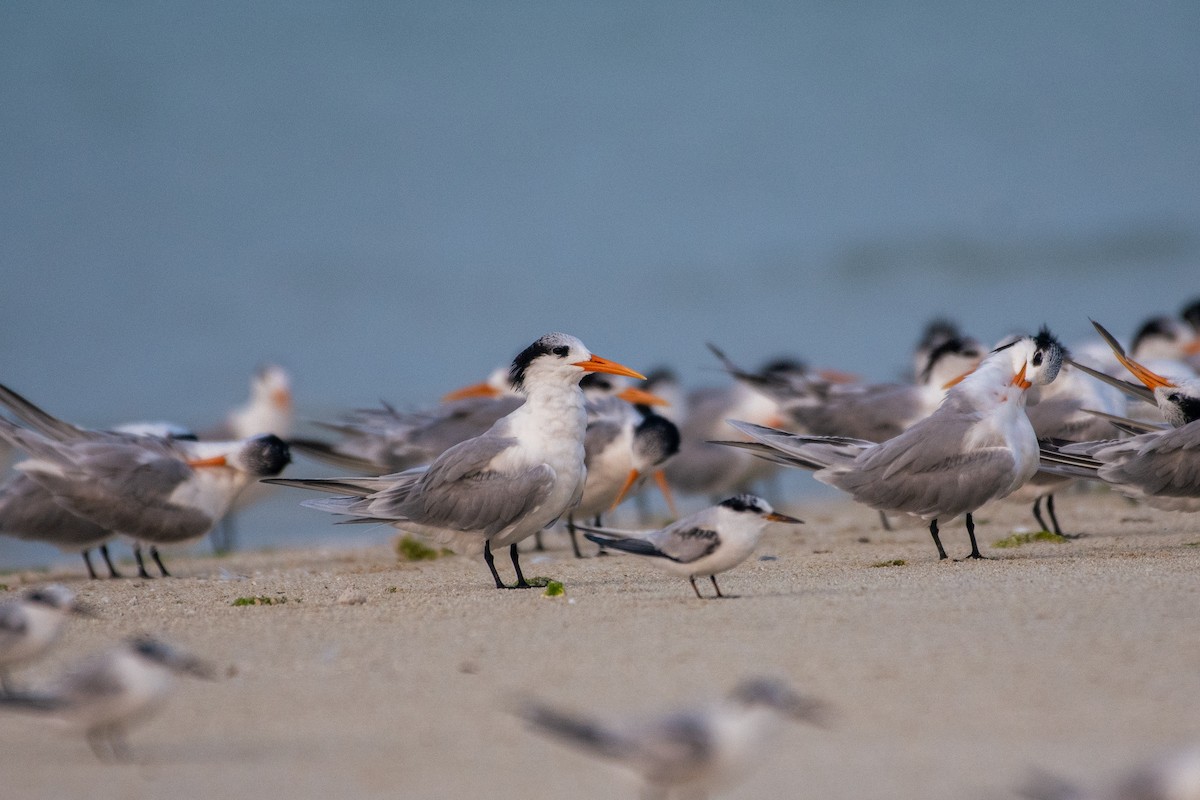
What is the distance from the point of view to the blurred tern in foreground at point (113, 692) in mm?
3611

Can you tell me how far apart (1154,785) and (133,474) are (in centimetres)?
676

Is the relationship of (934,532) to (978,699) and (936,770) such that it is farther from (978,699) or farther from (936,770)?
(936,770)

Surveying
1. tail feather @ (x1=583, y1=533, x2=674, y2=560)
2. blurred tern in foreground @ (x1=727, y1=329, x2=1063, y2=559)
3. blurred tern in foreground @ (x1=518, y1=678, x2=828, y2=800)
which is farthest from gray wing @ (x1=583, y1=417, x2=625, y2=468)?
blurred tern in foreground @ (x1=518, y1=678, x2=828, y2=800)

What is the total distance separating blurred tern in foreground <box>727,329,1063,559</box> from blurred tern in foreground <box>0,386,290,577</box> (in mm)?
3101

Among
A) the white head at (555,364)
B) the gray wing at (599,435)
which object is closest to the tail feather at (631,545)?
the white head at (555,364)

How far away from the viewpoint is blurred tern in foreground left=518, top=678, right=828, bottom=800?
309 cm

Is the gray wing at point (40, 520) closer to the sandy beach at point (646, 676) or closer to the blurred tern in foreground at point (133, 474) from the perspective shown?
the blurred tern in foreground at point (133, 474)

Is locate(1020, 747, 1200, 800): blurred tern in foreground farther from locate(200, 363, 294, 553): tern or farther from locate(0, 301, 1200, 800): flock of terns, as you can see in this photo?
locate(200, 363, 294, 553): tern

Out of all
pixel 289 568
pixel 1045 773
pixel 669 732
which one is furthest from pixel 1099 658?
pixel 289 568

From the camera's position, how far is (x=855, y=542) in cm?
927

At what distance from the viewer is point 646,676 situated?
4.45 metres

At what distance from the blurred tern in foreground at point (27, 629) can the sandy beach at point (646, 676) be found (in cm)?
21

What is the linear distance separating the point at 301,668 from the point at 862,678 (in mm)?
1770

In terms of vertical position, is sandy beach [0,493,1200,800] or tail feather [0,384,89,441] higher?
tail feather [0,384,89,441]
